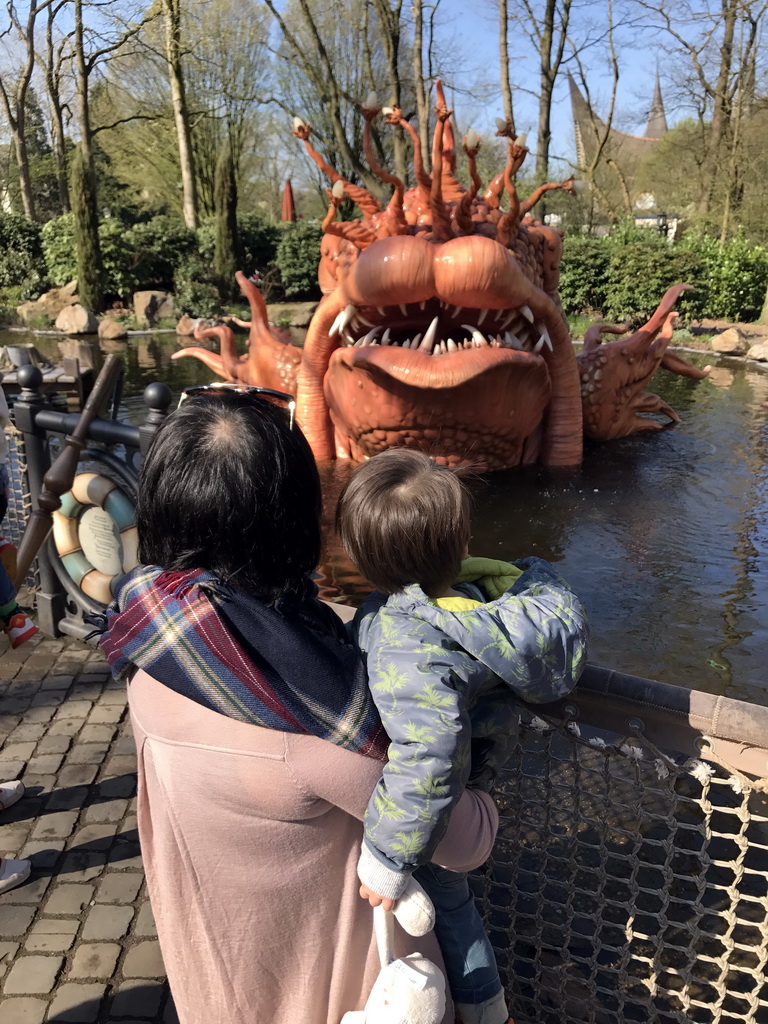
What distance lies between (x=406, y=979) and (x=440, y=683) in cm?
44

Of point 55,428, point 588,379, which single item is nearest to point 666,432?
point 588,379

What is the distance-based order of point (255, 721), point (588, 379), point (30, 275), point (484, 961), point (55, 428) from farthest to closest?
point (30, 275), point (588, 379), point (55, 428), point (484, 961), point (255, 721)

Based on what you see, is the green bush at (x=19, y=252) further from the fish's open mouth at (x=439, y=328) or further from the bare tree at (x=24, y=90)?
the fish's open mouth at (x=439, y=328)

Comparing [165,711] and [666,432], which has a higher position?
[165,711]

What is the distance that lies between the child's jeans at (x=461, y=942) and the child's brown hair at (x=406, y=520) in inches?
21.8

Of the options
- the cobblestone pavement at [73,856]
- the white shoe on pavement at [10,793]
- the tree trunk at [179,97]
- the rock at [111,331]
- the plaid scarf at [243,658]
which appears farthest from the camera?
the tree trunk at [179,97]

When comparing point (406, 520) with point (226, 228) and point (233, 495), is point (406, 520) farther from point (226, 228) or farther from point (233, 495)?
point (226, 228)

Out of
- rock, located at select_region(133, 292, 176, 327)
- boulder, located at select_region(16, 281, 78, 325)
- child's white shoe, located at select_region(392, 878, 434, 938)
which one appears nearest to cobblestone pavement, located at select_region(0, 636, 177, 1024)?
child's white shoe, located at select_region(392, 878, 434, 938)

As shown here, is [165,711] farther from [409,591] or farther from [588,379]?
[588,379]

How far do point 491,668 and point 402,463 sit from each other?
34 centimetres

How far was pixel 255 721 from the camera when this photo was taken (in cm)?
112

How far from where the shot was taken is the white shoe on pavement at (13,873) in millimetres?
2420

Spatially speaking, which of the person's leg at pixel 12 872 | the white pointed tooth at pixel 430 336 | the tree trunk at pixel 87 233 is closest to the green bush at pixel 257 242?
the tree trunk at pixel 87 233

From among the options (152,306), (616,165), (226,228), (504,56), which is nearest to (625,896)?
(152,306)
